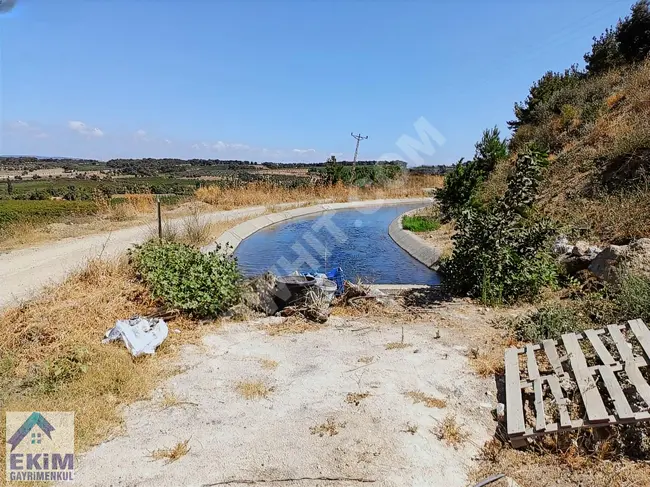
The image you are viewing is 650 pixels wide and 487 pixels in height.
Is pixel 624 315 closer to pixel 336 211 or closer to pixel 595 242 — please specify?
pixel 595 242

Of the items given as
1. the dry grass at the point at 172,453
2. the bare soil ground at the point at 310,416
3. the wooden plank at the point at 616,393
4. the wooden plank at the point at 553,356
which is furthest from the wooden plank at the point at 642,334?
the dry grass at the point at 172,453

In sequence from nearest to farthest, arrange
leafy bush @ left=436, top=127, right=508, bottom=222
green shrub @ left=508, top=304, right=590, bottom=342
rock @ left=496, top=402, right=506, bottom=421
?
1. rock @ left=496, top=402, right=506, bottom=421
2. green shrub @ left=508, top=304, right=590, bottom=342
3. leafy bush @ left=436, top=127, right=508, bottom=222

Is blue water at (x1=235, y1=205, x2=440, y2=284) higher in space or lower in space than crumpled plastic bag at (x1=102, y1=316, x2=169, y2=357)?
lower

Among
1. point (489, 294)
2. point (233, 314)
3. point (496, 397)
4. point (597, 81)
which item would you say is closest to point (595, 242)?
point (489, 294)

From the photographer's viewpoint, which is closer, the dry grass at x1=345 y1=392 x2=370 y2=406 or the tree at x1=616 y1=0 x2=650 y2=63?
the dry grass at x1=345 y1=392 x2=370 y2=406

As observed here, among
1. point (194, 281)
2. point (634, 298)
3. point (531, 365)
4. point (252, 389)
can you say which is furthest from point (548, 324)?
point (194, 281)

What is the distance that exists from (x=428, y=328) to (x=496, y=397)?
1.60m

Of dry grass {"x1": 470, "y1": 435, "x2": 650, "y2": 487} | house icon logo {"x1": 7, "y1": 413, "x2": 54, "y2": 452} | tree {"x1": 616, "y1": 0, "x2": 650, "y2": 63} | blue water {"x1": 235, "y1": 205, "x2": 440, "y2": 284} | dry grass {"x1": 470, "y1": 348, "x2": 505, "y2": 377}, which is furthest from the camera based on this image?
tree {"x1": 616, "y1": 0, "x2": 650, "y2": 63}

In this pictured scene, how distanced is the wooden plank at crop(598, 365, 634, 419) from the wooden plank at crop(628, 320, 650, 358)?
0.35 meters

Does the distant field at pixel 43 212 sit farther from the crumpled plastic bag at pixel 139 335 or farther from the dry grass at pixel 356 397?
the dry grass at pixel 356 397

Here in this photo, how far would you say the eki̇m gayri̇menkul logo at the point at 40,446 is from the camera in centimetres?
258

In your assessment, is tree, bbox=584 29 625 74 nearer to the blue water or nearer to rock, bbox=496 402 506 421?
the blue water

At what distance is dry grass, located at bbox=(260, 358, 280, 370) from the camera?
402cm

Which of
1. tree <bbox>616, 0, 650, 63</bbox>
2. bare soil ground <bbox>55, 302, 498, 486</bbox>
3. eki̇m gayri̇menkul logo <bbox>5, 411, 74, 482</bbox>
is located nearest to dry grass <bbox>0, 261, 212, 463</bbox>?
eki̇m gayri̇menkul logo <bbox>5, 411, 74, 482</bbox>
